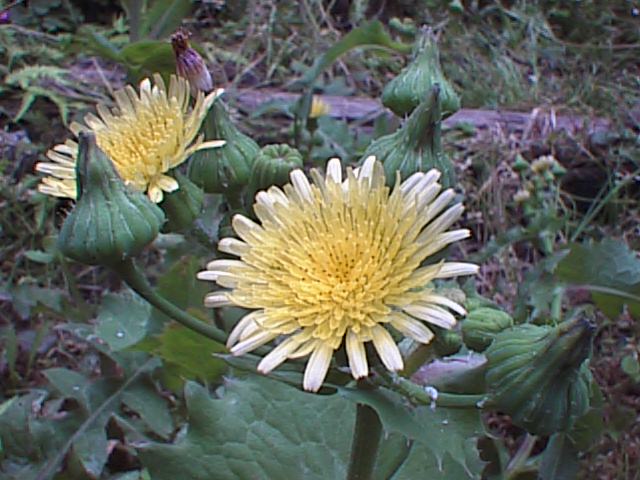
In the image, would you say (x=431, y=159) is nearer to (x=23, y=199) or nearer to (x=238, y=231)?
(x=238, y=231)

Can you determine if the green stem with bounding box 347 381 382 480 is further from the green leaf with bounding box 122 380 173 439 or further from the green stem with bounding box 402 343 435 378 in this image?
the green leaf with bounding box 122 380 173 439

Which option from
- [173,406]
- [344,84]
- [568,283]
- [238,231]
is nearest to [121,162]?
[238,231]

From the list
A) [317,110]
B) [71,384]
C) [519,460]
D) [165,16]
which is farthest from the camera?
[317,110]

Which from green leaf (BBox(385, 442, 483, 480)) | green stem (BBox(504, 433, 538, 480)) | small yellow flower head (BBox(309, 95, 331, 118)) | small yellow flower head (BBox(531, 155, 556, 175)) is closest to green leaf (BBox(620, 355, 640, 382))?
green stem (BBox(504, 433, 538, 480))

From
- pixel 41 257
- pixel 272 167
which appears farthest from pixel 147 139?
pixel 41 257

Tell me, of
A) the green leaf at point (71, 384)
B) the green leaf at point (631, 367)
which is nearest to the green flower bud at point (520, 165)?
the green leaf at point (631, 367)

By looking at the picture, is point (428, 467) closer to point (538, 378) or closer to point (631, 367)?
point (538, 378)
